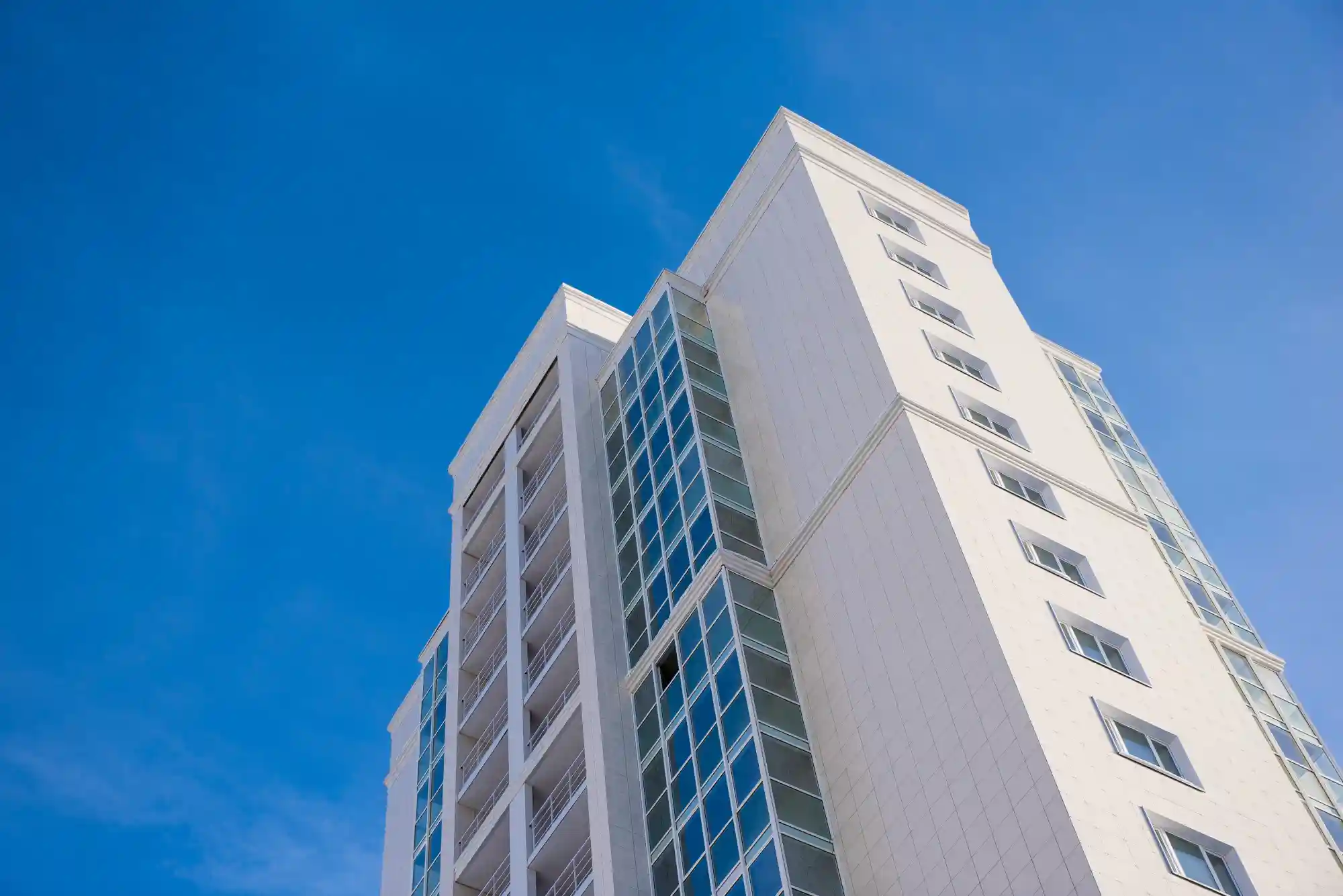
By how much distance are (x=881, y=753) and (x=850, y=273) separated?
15915 mm

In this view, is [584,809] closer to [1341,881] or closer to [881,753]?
[881,753]

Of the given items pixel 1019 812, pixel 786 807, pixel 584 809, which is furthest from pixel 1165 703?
pixel 584 809

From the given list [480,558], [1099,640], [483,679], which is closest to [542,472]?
[480,558]

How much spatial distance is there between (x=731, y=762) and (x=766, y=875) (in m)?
3.49

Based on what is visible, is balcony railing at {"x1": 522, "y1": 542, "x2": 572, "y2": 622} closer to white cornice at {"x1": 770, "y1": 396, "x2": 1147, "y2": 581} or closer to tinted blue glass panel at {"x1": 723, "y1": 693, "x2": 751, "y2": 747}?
white cornice at {"x1": 770, "y1": 396, "x2": 1147, "y2": 581}

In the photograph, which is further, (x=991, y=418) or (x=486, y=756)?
(x=486, y=756)

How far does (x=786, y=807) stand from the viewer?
32656 mm

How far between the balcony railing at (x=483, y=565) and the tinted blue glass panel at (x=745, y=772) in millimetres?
22170

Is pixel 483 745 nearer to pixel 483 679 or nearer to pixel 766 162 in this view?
pixel 483 679

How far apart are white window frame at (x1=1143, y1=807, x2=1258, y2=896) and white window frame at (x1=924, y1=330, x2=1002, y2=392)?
53.2ft

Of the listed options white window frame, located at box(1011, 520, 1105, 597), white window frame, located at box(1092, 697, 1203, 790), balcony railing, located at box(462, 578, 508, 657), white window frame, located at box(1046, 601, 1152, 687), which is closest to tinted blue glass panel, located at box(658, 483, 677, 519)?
balcony railing, located at box(462, 578, 508, 657)

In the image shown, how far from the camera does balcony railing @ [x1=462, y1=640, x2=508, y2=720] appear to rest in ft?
168

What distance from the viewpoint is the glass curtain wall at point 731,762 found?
32031 millimetres

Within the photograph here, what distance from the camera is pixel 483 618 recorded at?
5412 cm
